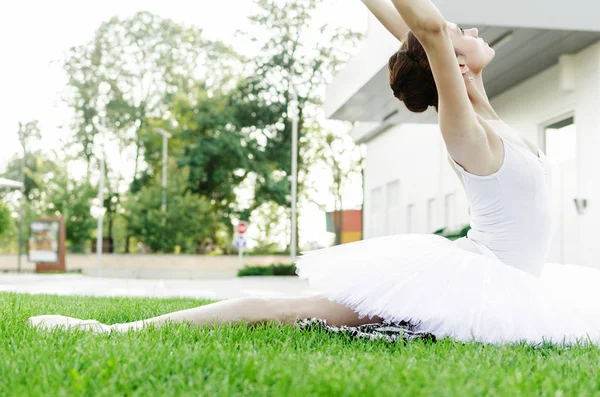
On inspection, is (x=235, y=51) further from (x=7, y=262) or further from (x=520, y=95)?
(x=520, y=95)

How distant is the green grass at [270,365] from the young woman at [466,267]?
0.18m

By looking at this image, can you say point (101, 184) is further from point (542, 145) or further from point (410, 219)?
point (542, 145)

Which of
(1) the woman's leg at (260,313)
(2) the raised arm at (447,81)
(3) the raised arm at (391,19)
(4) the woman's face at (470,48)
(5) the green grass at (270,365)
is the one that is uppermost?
(3) the raised arm at (391,19)

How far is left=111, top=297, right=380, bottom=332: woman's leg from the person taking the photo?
412 centimetres

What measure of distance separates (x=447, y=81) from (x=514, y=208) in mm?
830

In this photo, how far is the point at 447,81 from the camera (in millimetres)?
3600

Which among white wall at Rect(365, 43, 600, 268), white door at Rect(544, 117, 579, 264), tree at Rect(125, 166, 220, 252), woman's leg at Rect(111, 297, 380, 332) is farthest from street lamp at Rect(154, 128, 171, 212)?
woman's leg at Rect(111, 297, 380, 332)

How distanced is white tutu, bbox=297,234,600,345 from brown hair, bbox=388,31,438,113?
809 millimetres

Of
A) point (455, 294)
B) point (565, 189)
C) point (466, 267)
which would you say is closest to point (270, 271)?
point (565, 189)

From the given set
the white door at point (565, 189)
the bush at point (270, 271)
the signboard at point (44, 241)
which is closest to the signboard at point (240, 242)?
the bush at point (270, 271)

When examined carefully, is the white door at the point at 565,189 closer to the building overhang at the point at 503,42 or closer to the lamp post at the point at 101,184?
the building overhang at the point at 503,42

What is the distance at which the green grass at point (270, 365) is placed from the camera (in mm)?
2617

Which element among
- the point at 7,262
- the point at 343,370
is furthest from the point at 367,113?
the point at 7,262

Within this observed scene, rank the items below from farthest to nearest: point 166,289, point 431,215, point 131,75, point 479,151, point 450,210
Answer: point 131,75 → point 431,215 → point 450,210 → point 166,289 → point 479,151
